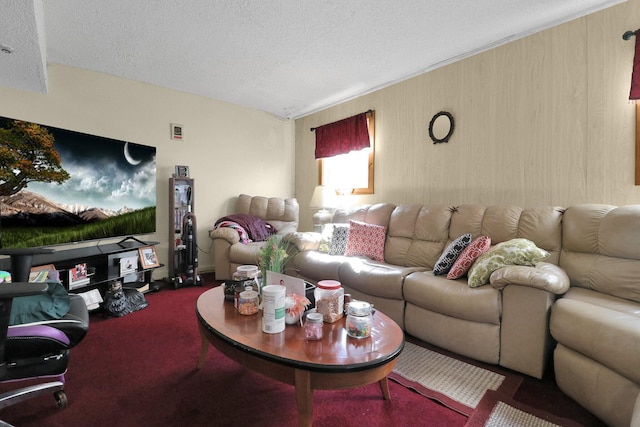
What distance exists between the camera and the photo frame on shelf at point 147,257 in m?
3.20

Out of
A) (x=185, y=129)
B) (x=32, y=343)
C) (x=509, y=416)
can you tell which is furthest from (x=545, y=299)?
(x=185, y=129)

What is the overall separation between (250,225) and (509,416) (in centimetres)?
327

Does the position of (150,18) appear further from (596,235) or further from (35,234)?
(596,235)

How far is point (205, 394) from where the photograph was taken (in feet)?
5.32

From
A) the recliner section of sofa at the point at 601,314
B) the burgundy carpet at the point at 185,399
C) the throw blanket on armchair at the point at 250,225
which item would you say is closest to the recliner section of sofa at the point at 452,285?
the recliner section of sofa at the point at 601,314

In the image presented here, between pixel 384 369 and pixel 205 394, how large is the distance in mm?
991

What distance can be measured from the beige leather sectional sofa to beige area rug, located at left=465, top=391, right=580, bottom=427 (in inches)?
8.0

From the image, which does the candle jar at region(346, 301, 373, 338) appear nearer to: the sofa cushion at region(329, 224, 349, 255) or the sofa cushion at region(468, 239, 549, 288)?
the sofa cushion at region(468, 239, 549, 288)

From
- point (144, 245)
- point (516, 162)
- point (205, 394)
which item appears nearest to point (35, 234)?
point (144, 245)

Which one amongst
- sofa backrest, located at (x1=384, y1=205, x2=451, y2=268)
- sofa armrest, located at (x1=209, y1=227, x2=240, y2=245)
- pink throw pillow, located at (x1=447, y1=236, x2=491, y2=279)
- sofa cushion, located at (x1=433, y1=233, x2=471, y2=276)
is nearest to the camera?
pink throw pillow, located at (x1=447, y1=236, x2=491, y2=279)

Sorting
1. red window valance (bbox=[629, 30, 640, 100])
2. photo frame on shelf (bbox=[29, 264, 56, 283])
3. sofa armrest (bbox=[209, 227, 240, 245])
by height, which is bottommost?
photo frame on shelf (bbox=[29, 264, 56, 283])

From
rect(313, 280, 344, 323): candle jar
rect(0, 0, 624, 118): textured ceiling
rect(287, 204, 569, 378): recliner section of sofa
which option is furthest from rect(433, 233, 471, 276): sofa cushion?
rect(0, 0, 624, 118): textured ceiling

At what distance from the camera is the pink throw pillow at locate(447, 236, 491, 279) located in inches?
86.6

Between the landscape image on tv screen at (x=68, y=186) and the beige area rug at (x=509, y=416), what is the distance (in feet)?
11.4
